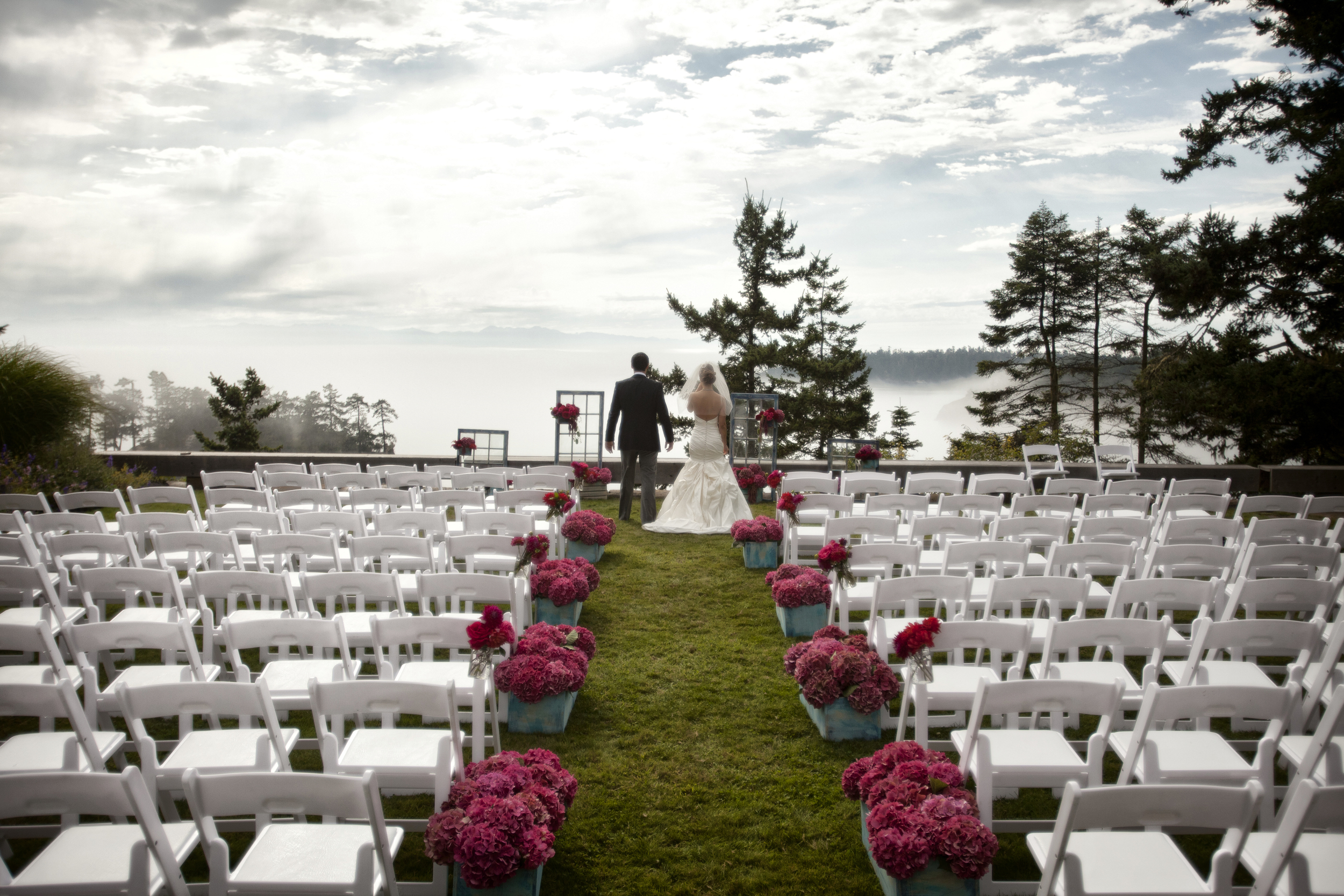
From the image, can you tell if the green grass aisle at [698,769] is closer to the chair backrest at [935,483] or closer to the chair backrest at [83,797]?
the chair backrest at [83,797]

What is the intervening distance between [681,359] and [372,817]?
32.9m

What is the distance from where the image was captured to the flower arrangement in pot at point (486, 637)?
304 cm

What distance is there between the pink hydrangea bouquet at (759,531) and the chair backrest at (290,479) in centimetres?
396

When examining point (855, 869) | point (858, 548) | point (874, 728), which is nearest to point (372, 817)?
point (855, 869)

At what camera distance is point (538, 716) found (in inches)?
156

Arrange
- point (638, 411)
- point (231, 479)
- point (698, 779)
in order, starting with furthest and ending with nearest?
point (638, 411) < point (231, 479) < point (698, 779)

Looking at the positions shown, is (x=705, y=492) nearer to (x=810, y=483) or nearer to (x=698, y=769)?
(x=810, y=483)

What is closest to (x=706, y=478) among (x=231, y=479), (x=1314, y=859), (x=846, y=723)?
(x=231, y=479)

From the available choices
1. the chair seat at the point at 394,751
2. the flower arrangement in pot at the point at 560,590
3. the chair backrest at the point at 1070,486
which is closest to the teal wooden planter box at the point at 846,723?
the chair seat at the point at 394,751

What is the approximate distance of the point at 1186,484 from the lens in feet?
23.2

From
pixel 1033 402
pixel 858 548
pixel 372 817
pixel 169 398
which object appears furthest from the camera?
pixel 1033 402

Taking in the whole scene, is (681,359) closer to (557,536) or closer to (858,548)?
(557,536)

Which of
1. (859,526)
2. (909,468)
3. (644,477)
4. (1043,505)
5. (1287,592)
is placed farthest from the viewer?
(909,468)

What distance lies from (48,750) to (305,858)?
4.36 ft
